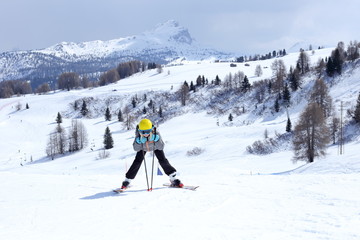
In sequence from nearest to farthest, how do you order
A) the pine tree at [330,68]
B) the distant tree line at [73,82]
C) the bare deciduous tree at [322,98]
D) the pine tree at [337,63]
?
the bare deciduous tree at [322,98], the pine tree at [337,63], the pine tree at [330,68], the distant tree line at [73,82]

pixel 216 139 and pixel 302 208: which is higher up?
pixel 302 208

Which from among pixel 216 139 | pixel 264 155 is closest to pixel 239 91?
pixel 216 139

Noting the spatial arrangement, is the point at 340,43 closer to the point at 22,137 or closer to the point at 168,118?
the point at 168,118

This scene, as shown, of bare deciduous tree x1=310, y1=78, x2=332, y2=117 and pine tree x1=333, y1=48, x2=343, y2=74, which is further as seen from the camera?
pine tree x1=333, y1=48, x2=343, y2=74

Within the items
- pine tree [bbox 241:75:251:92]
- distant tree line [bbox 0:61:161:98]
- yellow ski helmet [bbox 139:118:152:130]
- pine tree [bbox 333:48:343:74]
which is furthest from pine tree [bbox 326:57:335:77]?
distant tree line [bbox 0:61:161:98]

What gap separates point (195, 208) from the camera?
5.87 m

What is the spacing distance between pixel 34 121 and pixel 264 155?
277 ft

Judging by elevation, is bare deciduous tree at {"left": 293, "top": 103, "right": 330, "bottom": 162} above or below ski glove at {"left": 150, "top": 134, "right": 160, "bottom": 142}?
below

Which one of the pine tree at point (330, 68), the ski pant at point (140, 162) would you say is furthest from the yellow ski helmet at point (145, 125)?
the pine tree at point (330, 68)

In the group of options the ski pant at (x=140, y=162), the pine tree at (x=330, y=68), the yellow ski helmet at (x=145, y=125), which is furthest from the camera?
the pine tree at (x=330, y=68)

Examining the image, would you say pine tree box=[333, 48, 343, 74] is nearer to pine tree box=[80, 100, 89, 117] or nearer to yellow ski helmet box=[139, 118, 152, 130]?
yellow ski helmet box=[139, 118, 152, 130]

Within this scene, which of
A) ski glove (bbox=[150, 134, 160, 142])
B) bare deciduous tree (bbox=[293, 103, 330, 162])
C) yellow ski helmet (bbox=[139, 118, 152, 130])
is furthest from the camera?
bare deciduous tree (bbox=[293, 103, 330, 162])

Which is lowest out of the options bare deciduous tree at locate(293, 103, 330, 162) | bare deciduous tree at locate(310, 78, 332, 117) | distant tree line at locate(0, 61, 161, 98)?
bare deciduous tree at locate(293, 103, 330, 162)

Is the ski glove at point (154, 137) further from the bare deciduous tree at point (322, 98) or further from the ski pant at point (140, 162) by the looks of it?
the bare deciduous tree at point (322, 98)
